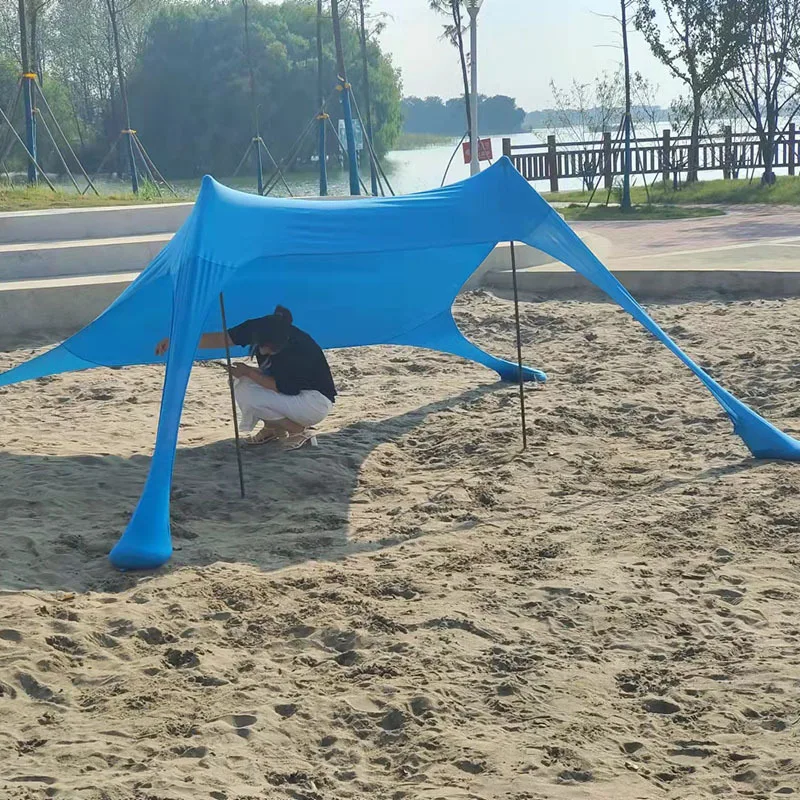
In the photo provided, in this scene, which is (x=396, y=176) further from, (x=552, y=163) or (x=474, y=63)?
(x=474, y=63)

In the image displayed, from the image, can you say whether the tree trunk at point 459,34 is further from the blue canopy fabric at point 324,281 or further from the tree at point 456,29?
the blue canopy fabric at point 324,281

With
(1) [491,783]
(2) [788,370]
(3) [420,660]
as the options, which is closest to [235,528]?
(3) [420,660]

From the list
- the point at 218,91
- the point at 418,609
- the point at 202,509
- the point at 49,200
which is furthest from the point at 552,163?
the point at 218,91

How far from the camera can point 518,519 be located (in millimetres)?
5230

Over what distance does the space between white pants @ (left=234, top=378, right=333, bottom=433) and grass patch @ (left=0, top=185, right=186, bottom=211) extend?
8214 mm

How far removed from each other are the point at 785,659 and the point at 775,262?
831cm

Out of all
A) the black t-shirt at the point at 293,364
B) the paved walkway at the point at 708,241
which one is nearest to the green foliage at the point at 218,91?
the paved walkway at the point at 708,241

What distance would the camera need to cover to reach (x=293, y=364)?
617cm

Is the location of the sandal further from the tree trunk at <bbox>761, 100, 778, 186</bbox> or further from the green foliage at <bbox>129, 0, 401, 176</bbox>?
the green foliage at <bbox>129, 0, 401, 176</bbox>

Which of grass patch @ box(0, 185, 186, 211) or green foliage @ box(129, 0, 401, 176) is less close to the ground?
green foliage @ box(129, 0, 401, 176)

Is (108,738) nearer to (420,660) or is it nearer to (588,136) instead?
(420,660)

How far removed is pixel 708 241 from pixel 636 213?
17.6ft

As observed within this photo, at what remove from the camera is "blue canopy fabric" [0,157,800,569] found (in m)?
5.14

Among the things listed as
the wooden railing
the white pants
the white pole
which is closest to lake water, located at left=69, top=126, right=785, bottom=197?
the wooden railing
